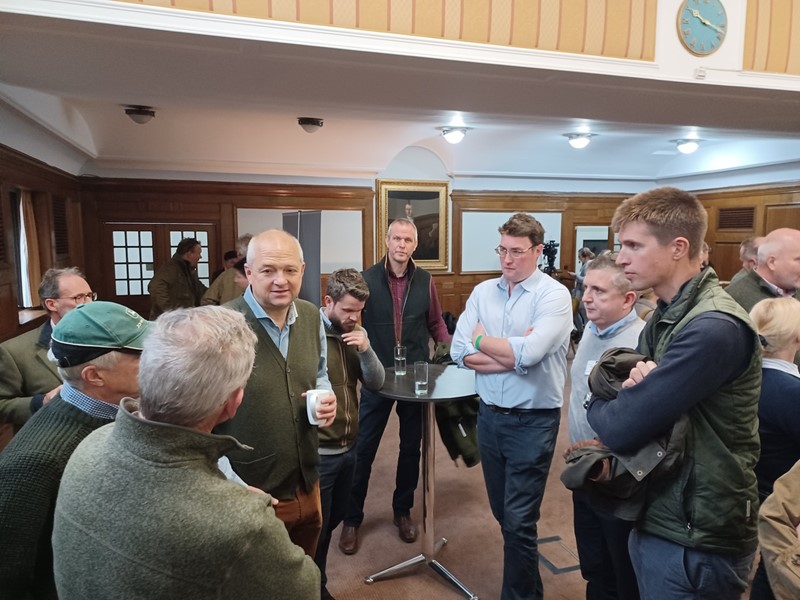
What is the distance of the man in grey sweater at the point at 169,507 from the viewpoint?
88 centimetres

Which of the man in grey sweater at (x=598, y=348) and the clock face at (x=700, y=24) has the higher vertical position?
the clock face at (x=700, y=24)

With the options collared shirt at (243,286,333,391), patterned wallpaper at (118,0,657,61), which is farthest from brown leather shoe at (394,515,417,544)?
patterned wallpaper at (118,0,657,61)

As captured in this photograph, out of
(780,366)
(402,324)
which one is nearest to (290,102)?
(402,324)

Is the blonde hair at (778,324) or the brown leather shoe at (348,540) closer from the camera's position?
the blonde hair at (778,324)

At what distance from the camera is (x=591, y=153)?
28.2 ft

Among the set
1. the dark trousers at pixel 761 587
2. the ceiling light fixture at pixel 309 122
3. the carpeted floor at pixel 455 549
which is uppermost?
the ceiling light fixture at pixel 309 122

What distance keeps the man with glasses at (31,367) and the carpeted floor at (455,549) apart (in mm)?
1601

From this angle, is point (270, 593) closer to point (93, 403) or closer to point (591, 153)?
point (93, 403)

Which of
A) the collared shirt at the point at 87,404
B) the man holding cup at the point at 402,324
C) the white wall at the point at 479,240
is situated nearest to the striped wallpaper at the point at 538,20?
the man holding cup at the point at 402,324

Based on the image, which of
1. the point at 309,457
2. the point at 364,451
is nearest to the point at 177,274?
the point at 364,451

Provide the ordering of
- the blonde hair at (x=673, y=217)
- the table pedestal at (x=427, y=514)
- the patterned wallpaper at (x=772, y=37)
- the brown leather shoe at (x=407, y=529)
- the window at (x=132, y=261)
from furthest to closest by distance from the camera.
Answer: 1. the window at (x=132, y=261)
2. the patterned wallpaper at (x=772, y=37)
3. the brown leather shoe at (x=407, y=529)
4. the table pedestal at (x=427, y=514)
5. the blonde hair at (x=673, y=217)

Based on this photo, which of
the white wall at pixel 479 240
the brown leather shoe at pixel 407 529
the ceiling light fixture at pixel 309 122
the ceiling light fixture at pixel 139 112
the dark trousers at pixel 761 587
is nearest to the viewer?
the dark trousers at pixel 761 587

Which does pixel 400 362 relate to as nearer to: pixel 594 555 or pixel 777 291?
pixel 594 555

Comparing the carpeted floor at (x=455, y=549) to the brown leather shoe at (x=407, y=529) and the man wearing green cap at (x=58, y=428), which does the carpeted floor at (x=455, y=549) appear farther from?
the man wearing green cap at (x=58, y=428)
